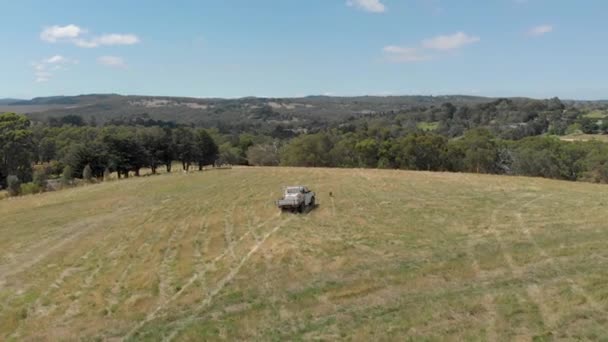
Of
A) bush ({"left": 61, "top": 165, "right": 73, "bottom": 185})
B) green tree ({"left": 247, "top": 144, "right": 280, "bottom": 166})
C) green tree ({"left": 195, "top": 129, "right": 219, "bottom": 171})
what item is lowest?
green tree ({"left": 247, "top": 144, "right": 280, "bottom": 166})

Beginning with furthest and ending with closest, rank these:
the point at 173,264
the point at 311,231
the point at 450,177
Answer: the point at 450,177 < the point at 311,231 < the point at 173,264

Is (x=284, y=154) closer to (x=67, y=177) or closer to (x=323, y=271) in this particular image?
(x=67, y=177)

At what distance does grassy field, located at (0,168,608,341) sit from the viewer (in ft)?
41.7

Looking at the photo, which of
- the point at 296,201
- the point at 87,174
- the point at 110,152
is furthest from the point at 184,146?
the point at 296,201

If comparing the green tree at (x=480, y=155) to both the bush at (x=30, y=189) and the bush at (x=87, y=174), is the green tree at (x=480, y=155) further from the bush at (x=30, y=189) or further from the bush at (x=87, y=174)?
the bush at (x=30, y=189)

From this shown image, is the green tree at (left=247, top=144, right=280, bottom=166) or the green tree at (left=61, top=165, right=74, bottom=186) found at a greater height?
the green tree at (left=61, top=165, right=74, bottom=186)

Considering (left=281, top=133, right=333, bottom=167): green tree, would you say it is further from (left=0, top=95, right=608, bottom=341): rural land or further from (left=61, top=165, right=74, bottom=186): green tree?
(left=0, top=95, right=608, bottom=341): rural land

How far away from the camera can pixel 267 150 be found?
375 feet

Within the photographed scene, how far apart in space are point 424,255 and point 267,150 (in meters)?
96.5

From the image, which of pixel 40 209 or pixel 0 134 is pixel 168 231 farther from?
pixel 0 134

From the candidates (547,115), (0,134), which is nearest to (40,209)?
(0,134)

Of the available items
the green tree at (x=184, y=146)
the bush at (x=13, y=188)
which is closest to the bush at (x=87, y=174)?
the bush at (x=13, y=188)

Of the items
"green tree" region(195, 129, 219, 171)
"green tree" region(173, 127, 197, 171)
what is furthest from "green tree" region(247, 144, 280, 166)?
"green tree" region(173, 127, 197, 171)

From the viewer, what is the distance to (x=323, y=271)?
18.0 metres
